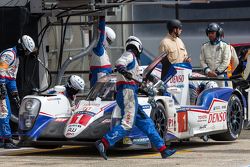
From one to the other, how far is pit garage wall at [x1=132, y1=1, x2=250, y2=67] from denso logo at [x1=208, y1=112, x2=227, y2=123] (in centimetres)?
631

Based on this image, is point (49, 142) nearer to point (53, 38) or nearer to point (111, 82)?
point (111, 82)

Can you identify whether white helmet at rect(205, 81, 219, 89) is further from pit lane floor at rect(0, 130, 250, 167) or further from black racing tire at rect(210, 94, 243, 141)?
pit lane floor at rect(0, 130, 250, 167)

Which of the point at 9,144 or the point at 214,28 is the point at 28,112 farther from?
the point at 214,28

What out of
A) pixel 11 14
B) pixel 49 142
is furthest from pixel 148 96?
pixel 11 14

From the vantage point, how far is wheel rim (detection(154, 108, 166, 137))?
14.5 metres

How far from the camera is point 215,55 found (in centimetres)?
1711

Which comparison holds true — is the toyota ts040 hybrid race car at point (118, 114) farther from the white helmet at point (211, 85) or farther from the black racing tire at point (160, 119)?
the white helmet at point (211, 85)

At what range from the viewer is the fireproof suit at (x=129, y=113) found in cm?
1370

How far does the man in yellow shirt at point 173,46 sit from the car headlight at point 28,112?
106 inches

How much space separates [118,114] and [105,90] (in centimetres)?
82

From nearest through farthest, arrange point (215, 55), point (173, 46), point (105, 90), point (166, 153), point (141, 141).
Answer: point (166, 153), point (141, 141), point (105, 90), point (173, 46), point (215, 55)

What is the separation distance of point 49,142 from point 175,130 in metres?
1.91

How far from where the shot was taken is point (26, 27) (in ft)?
59.5

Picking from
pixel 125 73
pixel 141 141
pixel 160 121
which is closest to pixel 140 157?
pixel 141 141
